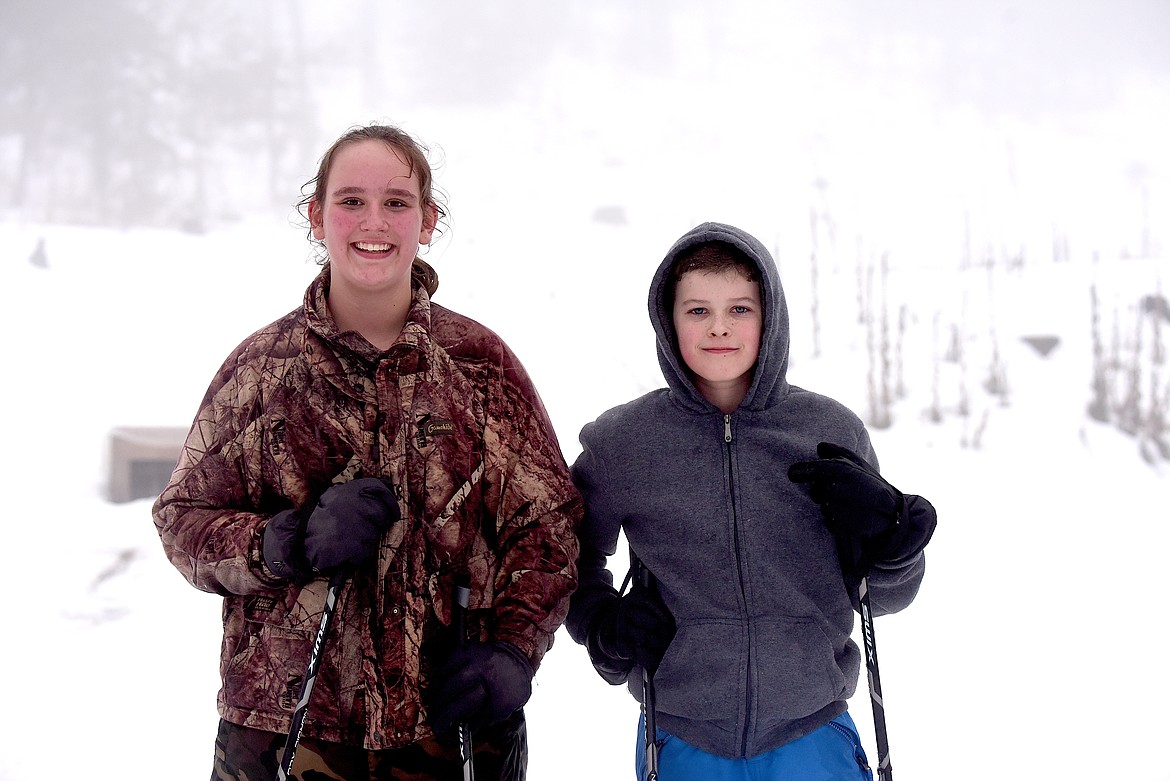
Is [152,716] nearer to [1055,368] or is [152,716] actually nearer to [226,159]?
[1055,368]

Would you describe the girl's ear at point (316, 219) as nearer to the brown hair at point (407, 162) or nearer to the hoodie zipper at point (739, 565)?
the brown hair at point (407, 162)

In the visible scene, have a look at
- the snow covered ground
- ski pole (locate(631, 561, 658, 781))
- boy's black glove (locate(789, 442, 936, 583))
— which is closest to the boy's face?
boy's black glove (locate(789, 442, 936, 583))

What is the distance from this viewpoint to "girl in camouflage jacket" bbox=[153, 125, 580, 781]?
120cm

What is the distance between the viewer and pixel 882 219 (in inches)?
549

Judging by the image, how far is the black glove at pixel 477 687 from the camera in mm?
1172

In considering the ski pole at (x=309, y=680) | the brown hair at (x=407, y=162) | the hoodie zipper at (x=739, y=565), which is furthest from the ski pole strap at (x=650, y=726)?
the brown hair at (x=407, y=162)

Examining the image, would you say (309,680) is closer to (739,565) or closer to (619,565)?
(739,565)

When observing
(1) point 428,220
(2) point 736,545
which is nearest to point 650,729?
(2) point 736,545

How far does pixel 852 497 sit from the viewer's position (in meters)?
1.31

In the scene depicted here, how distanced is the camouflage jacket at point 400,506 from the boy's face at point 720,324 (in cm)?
33

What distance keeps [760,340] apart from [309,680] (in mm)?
931

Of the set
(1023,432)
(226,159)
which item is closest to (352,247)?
(1023,432)

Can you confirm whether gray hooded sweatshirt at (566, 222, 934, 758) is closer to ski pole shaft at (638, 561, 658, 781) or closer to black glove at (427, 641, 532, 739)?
ski pole shaft at (638, 561, 658, 781)

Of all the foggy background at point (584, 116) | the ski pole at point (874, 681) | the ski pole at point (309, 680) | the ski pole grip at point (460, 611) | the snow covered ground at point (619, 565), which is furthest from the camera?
the foggy background at point (584, 116)
